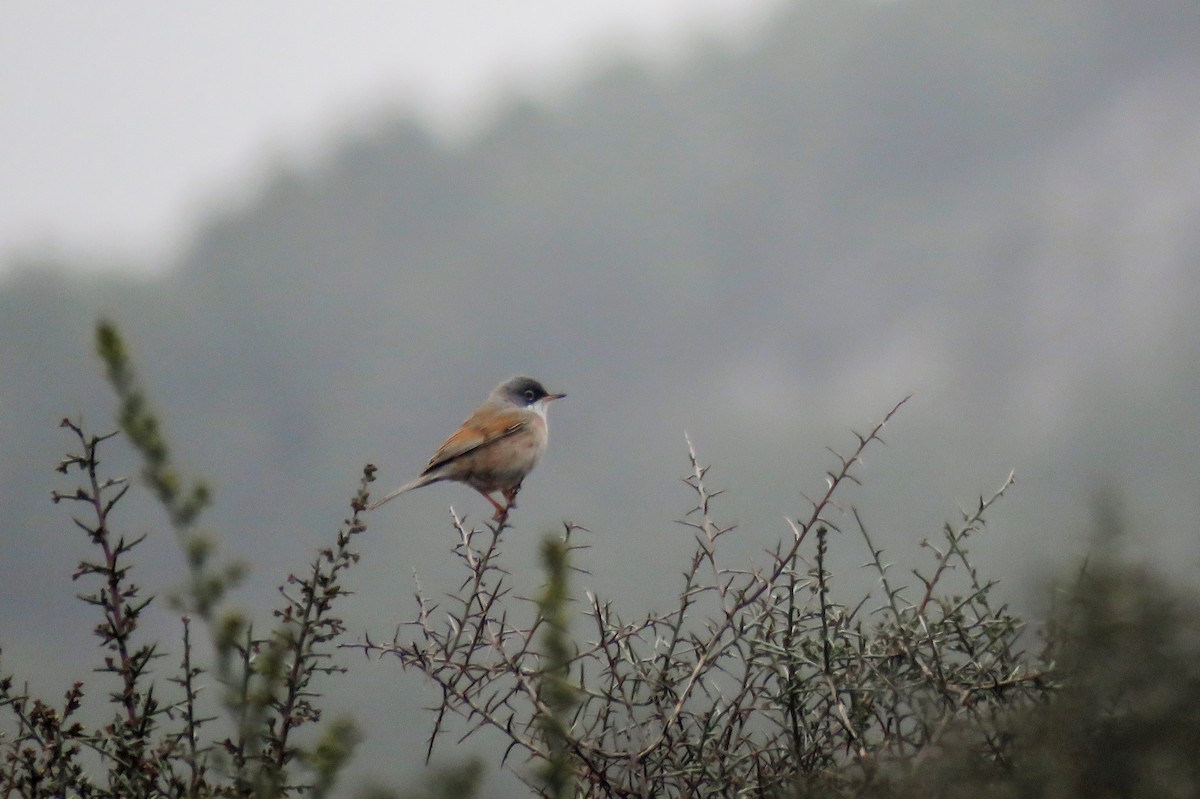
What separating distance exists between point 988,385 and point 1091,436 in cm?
2045

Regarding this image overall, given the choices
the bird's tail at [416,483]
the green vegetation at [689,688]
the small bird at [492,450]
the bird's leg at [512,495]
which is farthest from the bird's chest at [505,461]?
the green vegetation at [689,688]

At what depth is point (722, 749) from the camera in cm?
261

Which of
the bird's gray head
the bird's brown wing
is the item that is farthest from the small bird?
the bird's gray head

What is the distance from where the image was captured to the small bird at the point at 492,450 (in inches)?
350

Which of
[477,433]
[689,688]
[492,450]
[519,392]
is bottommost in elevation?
[689,688]

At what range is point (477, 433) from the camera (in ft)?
30.5

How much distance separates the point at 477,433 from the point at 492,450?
27cm

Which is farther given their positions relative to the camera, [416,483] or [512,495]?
[416,483]

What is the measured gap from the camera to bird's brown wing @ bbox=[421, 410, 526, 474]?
8.88 m

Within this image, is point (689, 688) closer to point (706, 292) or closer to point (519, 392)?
point (519, 392)

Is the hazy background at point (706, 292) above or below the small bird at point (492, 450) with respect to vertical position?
above

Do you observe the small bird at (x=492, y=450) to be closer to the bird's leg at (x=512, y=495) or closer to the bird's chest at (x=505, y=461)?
the bird's chest at (x=505, y=461)

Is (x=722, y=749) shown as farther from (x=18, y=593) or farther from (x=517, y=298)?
(x=517, y=298)

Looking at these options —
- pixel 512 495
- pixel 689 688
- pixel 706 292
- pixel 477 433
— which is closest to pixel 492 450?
pixel 477 433
